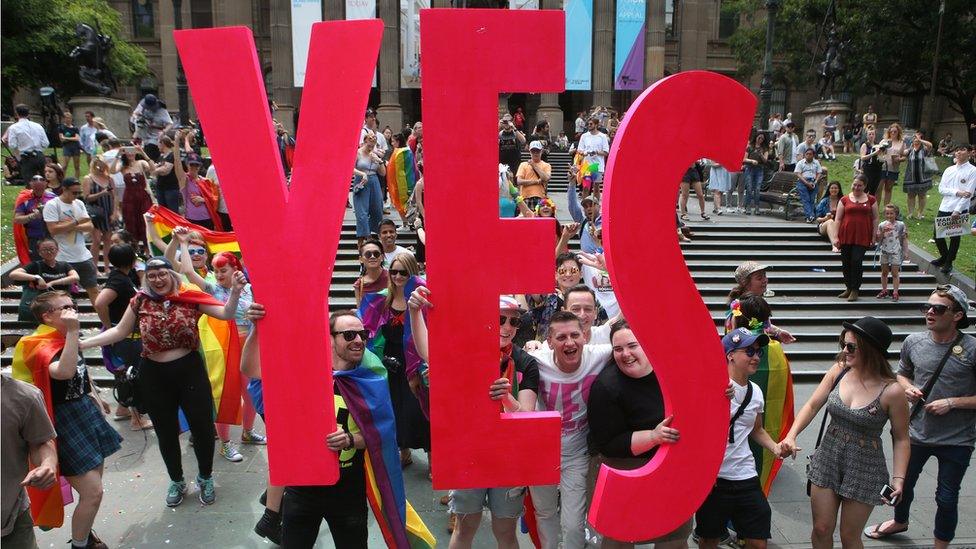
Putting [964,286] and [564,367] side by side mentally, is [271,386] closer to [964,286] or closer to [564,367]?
[564,367]

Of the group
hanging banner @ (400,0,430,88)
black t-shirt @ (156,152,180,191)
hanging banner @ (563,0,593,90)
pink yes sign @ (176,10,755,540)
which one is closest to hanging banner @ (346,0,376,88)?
hanging banner @ (400,0,430,88)

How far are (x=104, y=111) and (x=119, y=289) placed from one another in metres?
18.3

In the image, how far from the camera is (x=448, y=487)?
316 centimetres

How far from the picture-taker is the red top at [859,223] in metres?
10.7

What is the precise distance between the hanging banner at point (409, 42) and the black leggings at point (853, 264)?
23.8 m

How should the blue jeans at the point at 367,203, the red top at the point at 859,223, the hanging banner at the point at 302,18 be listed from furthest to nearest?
the hanging banner at the point at 302,18, the blue jeans at the point at 367,203, the red top at the point at 859,223

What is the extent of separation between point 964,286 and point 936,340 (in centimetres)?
828

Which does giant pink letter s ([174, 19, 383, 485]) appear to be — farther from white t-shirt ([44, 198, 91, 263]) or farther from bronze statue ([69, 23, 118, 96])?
bronze statue ([69, 23, 118, 96])

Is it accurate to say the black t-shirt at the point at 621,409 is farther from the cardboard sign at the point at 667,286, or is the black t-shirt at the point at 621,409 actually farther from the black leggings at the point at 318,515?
the black leggings at the point at 318,515

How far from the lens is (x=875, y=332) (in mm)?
3936

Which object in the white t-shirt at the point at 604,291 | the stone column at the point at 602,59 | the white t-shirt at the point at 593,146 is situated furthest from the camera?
the stone column at the point at 602,59

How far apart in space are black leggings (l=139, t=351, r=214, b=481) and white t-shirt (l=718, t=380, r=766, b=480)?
149 inches

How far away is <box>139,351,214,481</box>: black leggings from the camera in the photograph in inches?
201

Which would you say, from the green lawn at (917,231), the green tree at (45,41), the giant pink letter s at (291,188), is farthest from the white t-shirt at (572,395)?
the green tree at (45,41)
